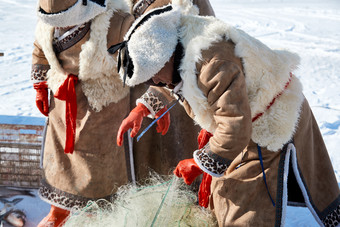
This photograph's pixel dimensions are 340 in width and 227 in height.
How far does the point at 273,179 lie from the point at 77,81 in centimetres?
109

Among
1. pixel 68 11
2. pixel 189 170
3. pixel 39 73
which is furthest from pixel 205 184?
pixel 39 73

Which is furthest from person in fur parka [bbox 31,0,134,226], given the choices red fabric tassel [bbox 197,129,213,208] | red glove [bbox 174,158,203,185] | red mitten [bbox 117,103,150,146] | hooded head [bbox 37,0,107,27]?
red glove [bbox 174,158,203,185]

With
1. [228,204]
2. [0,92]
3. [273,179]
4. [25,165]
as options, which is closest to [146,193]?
[228,204]

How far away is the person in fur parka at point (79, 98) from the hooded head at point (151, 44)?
0.55 meters

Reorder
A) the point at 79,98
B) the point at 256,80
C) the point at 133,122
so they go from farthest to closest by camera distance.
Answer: the point at 79,98, the point at 133,122, the point at 256,80

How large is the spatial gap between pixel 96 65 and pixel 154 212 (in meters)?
0.76

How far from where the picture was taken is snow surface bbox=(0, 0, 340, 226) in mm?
3459

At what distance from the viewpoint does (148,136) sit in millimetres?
2152

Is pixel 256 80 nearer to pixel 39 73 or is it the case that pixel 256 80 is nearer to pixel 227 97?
pixel 227 97

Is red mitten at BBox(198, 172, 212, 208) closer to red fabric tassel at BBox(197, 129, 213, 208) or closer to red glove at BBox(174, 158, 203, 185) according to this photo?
red fabric tassel at BBox(197, 129, 213, 208)

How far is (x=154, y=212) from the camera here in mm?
1493

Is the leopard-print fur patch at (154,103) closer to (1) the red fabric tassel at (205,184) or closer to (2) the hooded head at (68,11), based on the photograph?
(1) the red fabric tassel at (205,184)

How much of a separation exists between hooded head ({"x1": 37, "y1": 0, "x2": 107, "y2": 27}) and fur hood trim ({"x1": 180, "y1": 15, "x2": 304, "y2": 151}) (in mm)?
600

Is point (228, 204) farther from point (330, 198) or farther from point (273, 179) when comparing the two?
point (330, 198)
